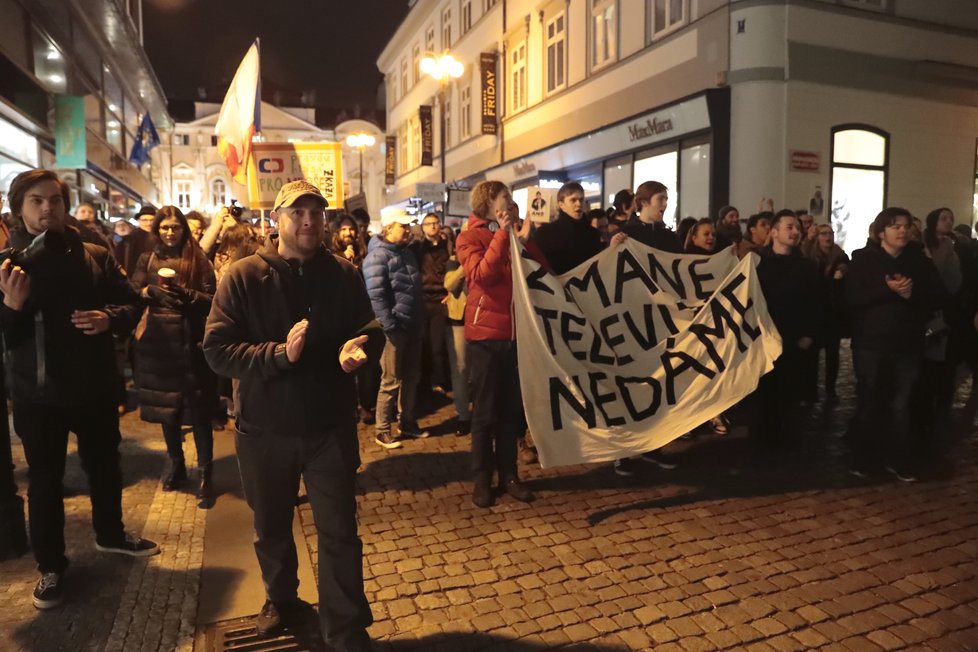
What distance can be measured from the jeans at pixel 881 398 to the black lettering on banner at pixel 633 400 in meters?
1.65

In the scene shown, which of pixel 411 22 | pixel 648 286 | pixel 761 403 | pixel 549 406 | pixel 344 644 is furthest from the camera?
pixel 411 22

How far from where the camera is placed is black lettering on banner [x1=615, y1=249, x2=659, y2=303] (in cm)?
542

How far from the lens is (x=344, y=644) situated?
311 cm

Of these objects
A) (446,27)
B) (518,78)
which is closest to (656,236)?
(518,78)

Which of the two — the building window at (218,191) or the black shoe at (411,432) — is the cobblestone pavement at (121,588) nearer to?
the black shoe at (411,432)

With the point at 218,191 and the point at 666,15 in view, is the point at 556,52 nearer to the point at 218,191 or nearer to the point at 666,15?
the point at 666,15

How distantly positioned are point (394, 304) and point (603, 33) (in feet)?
48.5

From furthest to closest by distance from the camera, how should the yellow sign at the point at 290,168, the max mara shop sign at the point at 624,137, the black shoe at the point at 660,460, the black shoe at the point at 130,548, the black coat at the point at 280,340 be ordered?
the max mara shop sign at the point at 624,137 → the yellow sign at the point at 290,168 → the black shoe at the point at 660,460 → the black shoe at the point at 130,548 → the black coat at the point at 280,340

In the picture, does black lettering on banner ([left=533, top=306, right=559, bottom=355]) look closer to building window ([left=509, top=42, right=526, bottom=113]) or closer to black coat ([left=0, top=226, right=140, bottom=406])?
black coat ([left=0, top=226, right=140, bottom=406])

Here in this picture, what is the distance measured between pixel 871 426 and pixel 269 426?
14.9 ft

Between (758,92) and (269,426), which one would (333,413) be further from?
(758,92)

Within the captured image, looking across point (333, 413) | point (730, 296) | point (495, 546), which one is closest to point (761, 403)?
point (730, 296)

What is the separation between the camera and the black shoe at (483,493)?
5.14 metres

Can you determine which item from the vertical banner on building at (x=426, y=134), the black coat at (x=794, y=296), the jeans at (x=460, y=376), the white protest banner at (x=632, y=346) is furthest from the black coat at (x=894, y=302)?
the vertical banner on building at (x=426, y=134)
